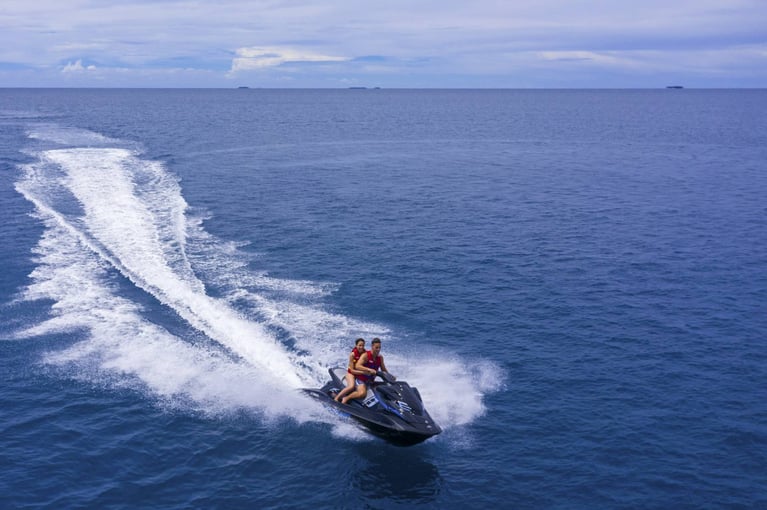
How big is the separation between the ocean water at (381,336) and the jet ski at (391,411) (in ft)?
3.45

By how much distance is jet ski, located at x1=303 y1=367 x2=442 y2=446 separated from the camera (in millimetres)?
26172

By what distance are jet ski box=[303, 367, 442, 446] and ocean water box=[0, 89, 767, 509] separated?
1.05 metres

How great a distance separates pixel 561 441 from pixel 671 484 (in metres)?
4.44

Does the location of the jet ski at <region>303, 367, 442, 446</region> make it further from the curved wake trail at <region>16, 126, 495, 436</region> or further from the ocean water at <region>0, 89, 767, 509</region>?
the curved wake trail at <region>16, 126, 495, 436</region>

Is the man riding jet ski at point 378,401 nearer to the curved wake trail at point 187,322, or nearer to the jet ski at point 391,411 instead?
the jet ski at point 391,411

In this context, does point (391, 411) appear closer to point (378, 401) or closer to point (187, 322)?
point (378, 401)

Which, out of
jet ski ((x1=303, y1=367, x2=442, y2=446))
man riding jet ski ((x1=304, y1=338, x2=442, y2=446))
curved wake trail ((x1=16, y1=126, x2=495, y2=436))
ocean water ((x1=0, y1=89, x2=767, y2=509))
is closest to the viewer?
ocean water ((x1=0, y1=89, x2=767, y2=509))

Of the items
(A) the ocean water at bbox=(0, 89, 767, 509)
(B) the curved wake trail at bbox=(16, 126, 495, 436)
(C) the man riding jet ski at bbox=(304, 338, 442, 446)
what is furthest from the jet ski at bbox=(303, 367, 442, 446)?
(B) the curved wake trail at bbox=(16, 126, 495, 436)

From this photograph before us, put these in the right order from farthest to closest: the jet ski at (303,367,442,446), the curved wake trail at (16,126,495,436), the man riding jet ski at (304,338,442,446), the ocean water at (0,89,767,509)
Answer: the curved wake trail at (16,126,495,436)
the man riding jet ski at (304,338,442,446)
the jet ski at (303,367,442,446)
the ocean water at (0,89,767,509)

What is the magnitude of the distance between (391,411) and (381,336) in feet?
33.9

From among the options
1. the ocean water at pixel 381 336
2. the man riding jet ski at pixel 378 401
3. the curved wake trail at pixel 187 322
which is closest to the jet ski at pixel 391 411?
the man riding jet ski at pixel 378 401

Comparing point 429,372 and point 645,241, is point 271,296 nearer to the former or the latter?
point 429,372

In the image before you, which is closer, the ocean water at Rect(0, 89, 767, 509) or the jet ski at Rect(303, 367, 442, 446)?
the ocean water at Rect(0, 89, 767, 509)

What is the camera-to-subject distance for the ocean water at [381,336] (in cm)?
2588
